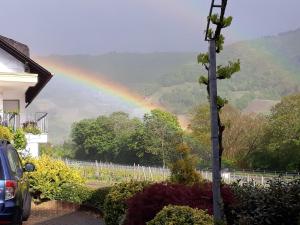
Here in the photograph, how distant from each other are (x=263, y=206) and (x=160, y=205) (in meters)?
1.86

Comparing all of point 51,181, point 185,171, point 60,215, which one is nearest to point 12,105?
point 51,181

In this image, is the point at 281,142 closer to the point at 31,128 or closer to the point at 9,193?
the point at 31,128

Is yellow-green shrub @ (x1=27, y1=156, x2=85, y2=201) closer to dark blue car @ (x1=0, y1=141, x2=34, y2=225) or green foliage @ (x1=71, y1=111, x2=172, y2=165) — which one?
dark blue car @ (x1=0, y1=141, x2=34, y2=225)

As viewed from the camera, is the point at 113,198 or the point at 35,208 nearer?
the point at 113,198

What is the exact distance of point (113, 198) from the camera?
37.6 feet

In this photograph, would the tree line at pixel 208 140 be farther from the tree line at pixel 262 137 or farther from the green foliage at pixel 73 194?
the green foliage at pixel 73 194

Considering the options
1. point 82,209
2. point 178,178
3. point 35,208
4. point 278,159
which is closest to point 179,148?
point 178,178

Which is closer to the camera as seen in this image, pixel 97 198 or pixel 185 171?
pixel 185 171

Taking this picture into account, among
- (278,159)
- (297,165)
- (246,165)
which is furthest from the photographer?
(246,165)

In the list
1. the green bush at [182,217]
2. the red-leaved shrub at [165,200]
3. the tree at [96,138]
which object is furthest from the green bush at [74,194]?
the tree at [96,138]

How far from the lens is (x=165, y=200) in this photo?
908cm

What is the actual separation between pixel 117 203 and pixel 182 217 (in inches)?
154

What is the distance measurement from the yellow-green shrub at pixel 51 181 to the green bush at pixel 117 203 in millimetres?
5945

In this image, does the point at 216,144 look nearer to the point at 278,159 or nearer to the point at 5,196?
the point at 5,196
